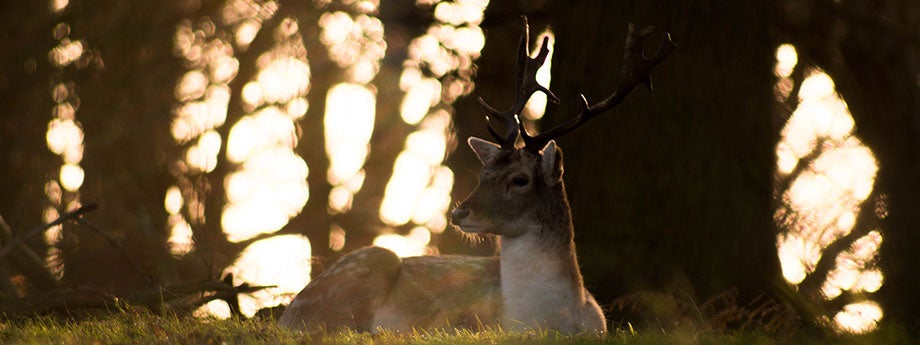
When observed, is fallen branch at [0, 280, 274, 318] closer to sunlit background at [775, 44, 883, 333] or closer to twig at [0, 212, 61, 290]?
twig at [0, 212, 61, 290]

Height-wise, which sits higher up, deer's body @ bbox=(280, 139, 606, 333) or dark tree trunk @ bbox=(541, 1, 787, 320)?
dark tree trunk @ bbox=(541, 1, 787, 320)

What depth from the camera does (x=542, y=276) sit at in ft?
28.8

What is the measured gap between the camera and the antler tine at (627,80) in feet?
29.2

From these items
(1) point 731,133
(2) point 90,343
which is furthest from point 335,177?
(2) point 90,343

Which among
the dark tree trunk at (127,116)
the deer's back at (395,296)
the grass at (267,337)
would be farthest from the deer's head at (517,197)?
the dark tree trunk at (127,116)

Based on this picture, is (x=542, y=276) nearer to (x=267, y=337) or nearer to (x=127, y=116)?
(x=267, y=337)

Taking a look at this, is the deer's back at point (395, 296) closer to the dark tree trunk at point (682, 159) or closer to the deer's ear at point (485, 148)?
the deer's ear at point (485, 148)

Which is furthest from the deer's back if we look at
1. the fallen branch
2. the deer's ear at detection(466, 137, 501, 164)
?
the fallen branch

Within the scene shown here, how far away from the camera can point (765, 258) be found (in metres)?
9.49

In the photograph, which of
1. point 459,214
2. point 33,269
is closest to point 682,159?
point 459,214

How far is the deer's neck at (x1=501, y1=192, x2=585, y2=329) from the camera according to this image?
8.63 metres

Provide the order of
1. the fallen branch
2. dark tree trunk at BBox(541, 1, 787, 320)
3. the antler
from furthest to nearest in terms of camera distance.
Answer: the fallen branch < dark tree trunk at BBox(541, 1, 787, 320) < the antler

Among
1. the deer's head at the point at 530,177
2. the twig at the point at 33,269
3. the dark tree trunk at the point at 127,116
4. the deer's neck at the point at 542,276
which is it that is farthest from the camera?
the dark tree trunk at the point at 127,116

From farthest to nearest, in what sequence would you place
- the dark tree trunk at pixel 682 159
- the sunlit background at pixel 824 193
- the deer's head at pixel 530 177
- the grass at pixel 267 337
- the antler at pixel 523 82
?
the sunlit background at pixel 824 193 < the dark tree trunk at pixel 682 159 < the antler at pixel 523 82 < the deer's head at pixel 530 177 < the grass at pixel 267 337
